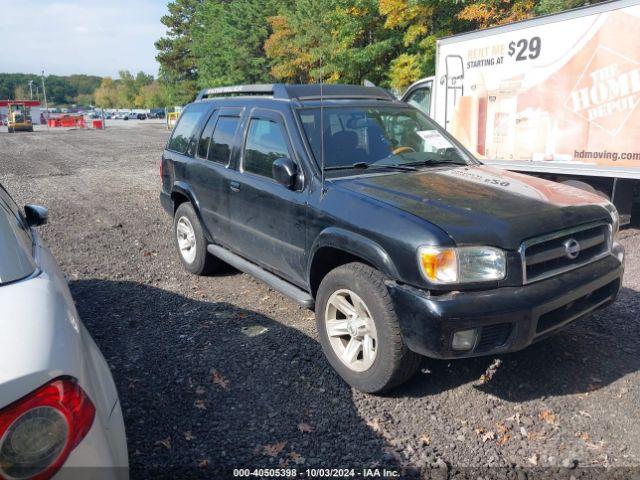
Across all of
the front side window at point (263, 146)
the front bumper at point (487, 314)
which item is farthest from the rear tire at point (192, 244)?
the front bumper at point (487, 314)

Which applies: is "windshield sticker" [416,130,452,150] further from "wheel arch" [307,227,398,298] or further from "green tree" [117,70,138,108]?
"green tree" [117,70,138,108]

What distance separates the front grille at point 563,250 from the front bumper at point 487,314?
7 centimetres

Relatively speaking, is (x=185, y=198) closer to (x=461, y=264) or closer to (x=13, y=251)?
(x=13, y=251)

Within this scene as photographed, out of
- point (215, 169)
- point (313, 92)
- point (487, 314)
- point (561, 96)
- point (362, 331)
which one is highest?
point (561, 96)

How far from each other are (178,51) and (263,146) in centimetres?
5358

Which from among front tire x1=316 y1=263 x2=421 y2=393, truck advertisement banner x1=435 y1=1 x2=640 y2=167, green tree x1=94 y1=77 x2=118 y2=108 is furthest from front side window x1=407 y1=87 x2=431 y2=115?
green tree x1=94 y1=77 x2=118 y2=108

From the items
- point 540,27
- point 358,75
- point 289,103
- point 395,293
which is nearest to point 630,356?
point 395,293

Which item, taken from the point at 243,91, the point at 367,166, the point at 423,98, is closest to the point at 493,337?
the point at 367,166

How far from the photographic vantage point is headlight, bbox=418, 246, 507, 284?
279 cm

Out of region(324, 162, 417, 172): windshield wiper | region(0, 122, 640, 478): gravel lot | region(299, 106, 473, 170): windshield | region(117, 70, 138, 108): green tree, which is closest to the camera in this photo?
region(0, 122, 640, 478): gravel lot

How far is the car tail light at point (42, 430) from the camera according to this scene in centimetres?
153

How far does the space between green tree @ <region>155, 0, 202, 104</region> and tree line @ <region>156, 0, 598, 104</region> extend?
10.9 m

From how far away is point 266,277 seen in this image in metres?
4.35

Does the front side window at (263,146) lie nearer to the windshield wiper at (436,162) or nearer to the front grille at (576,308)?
the windshield wiper at (436,162)
